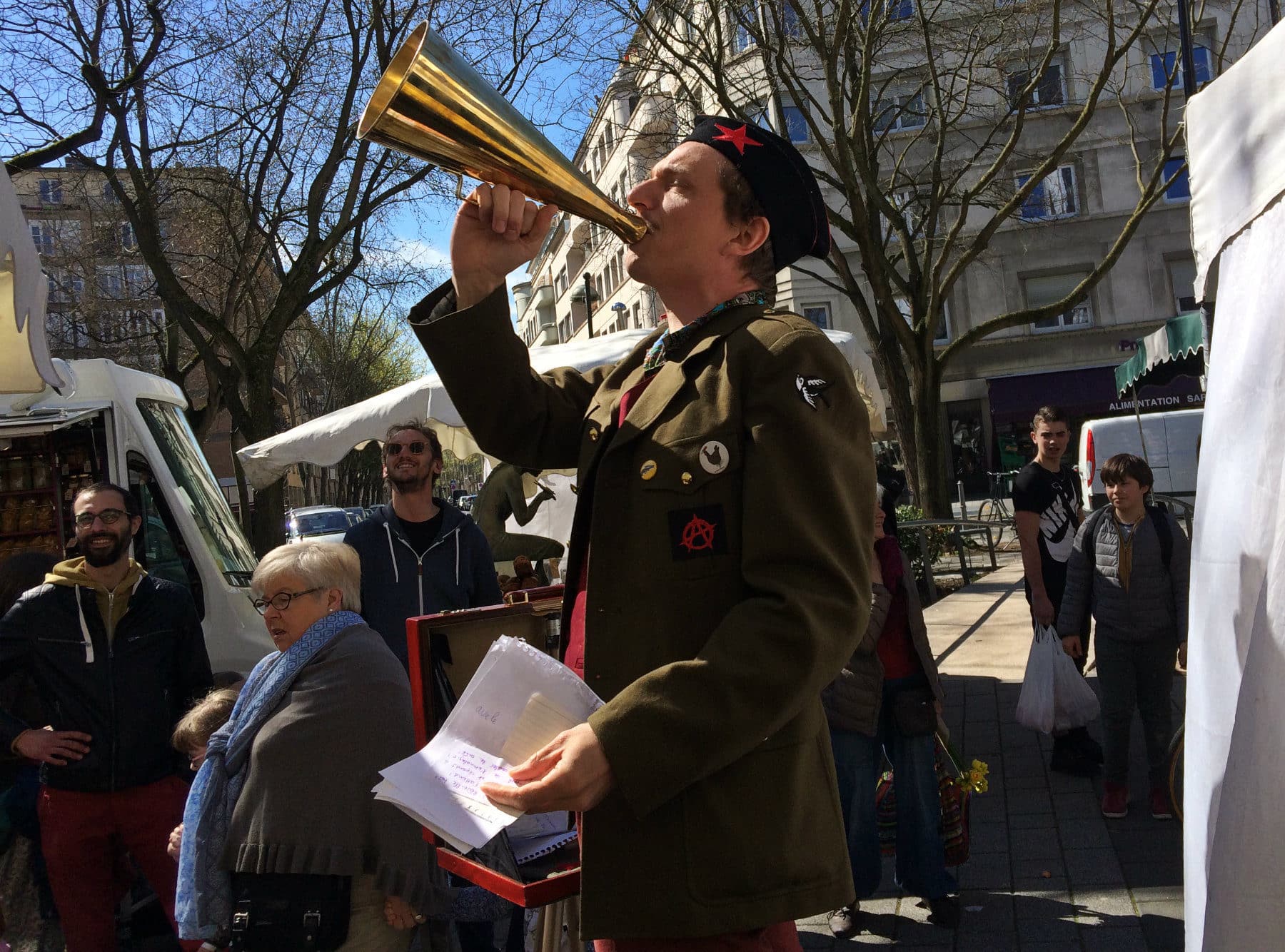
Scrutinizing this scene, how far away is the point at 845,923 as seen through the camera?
15.8 ft

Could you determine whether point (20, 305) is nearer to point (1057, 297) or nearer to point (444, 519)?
point (444, 519)

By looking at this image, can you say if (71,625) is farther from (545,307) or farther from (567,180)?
(545,307)

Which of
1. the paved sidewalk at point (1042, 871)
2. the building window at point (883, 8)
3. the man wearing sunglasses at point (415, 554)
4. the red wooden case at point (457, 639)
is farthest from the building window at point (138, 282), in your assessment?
the red wooden case at point (457, 639)

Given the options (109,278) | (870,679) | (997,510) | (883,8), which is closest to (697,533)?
(870,679)

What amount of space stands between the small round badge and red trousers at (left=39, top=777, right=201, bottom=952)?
362 cm

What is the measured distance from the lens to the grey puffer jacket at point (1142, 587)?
5.78 meters

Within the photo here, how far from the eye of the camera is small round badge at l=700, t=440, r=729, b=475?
66.1 inches

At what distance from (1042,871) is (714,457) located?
14.0ft

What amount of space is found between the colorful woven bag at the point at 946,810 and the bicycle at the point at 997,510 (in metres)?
5.50

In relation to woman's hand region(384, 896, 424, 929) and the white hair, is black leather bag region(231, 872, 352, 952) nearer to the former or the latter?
woman's hand region(384, 896, 424, 929)

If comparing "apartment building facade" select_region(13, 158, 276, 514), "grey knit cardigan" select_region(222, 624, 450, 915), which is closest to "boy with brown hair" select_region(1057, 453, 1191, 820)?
"grey knit cardigan" select_region(222, 624, 450, 915)

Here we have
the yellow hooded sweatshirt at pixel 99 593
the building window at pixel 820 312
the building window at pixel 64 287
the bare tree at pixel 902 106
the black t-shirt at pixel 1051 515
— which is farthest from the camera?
the building window at pixel 820 312

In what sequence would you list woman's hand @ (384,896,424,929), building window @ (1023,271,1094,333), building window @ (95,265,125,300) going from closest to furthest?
woman's hand @ (384,896,424,929) → building window @ (95,265,125,300) → building window @ (1023,271,1094,333)

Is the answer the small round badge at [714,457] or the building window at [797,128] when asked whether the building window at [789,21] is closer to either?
the small round badge at [714,457]
